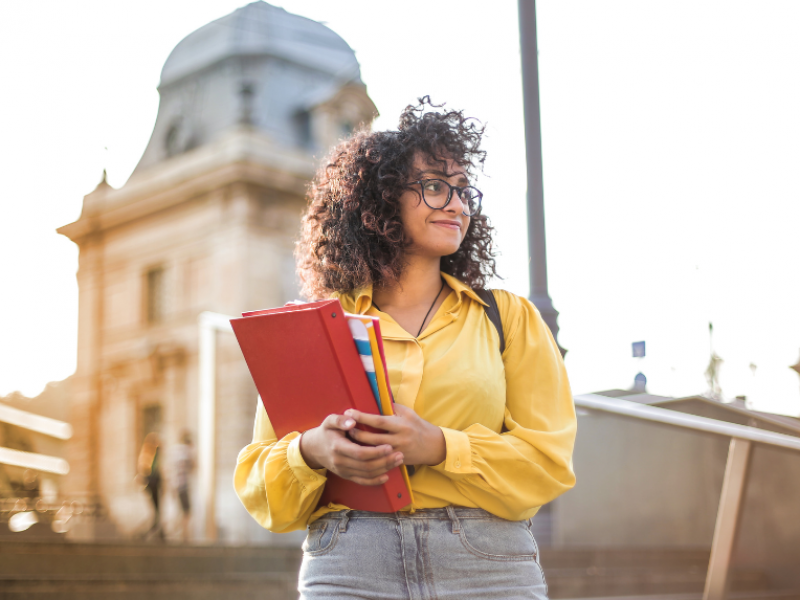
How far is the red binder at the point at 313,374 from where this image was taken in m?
1.81

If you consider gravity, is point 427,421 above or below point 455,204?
below

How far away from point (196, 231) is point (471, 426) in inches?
787

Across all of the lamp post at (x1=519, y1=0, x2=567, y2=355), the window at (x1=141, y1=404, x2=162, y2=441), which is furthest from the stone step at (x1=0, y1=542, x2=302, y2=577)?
the window at (x1=141, y1=404, x2=162, y2=441)

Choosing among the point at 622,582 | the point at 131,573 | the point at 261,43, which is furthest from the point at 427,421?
the point at 261,43

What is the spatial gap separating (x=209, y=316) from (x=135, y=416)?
14.3 meters

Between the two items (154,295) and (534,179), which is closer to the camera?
(534,179)

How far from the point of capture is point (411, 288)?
2203 millimetres

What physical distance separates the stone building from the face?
16561 millimetres

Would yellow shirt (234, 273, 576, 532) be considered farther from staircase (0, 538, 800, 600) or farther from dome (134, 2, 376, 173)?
dome (134, 2, 376, 173)

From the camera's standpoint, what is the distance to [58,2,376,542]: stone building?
20.3m

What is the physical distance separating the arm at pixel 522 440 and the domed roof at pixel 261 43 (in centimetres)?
2231

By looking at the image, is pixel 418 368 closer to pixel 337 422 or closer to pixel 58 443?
pixel 337 422

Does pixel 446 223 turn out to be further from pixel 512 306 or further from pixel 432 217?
pixel 512 306

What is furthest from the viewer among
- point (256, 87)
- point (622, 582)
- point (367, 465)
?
point (256, 87)
